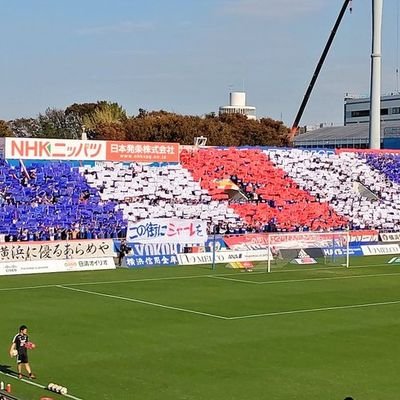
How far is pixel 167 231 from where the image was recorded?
49.1 metres

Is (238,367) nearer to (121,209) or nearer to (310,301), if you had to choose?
(310,301)

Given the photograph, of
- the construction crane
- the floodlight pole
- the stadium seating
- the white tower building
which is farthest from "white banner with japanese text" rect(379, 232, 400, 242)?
the white tower building

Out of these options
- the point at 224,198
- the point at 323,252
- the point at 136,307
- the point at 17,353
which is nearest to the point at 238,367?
the point at 17,353

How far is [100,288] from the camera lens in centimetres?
3850

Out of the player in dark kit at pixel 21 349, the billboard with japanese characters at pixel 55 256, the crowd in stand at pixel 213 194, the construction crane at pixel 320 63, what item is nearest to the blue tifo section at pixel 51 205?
the crowd in stand at pixel 213 194

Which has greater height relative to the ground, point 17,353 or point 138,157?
point 138,157

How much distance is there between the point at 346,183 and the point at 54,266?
2963 centimetres

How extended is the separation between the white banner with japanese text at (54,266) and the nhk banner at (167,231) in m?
2.16

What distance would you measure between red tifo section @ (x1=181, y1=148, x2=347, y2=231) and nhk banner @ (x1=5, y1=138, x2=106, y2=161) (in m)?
7.43

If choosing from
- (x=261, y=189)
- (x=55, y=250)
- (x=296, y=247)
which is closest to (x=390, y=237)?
(x=261, y=189)

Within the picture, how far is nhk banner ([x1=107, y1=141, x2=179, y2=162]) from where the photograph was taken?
193 feet

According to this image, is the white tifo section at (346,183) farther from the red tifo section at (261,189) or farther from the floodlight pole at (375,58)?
the floodlight pole at (375,58)

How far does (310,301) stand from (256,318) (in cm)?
539

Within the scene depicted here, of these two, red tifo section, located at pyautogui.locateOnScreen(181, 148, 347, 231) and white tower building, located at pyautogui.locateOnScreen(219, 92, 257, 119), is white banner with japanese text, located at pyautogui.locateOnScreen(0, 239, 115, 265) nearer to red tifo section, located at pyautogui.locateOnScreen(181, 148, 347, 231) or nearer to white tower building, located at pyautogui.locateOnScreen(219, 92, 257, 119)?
red tifo section, located at pyautogui.locateOnScreen(181, 148, 347, 231)
